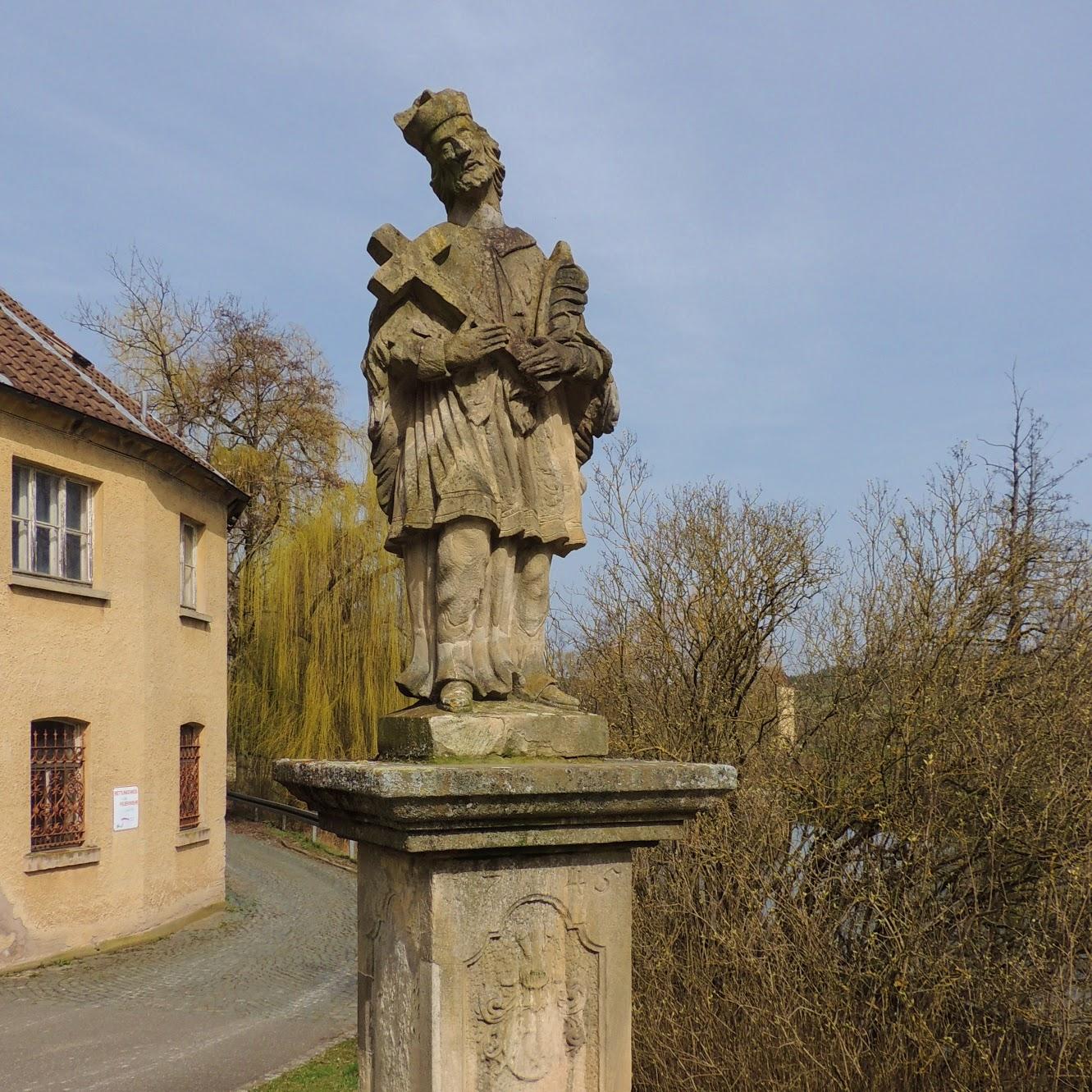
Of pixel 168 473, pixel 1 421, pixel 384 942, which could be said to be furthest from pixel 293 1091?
pixel 168 473

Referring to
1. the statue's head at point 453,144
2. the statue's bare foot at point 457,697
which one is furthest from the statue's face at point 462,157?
the statue's bare foot at point 457,697

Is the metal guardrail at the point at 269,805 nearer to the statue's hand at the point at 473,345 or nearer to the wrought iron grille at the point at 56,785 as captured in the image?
the wrought iron grille at the point at 56,785

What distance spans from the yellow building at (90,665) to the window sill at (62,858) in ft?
0.06

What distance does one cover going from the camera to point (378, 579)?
23.1 m

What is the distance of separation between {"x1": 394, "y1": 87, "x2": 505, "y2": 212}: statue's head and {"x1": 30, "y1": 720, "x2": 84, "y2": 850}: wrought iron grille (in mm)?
12031

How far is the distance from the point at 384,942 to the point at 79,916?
40.5ft

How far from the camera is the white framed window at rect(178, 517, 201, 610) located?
57.2 feet

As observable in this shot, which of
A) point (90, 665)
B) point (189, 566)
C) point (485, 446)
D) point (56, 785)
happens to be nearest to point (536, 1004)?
point (485, 446)

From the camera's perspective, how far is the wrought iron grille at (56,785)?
1375 centimetres

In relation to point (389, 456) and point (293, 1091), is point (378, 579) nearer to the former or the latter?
point (293, 1091)

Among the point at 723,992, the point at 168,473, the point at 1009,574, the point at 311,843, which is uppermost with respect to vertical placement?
the point at 168,473

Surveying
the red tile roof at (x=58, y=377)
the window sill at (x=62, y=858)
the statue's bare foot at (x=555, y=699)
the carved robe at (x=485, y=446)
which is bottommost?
the window sill at (x=62, y=858)

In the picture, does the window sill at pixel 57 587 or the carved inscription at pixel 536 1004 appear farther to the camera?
the window sill at pixel 57 587

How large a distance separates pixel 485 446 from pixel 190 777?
15.2 metres
